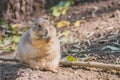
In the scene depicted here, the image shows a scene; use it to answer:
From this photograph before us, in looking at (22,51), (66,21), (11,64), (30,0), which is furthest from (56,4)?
(22,51)

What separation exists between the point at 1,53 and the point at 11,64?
817 mm

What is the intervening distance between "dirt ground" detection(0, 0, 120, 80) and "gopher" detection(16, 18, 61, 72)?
94mm

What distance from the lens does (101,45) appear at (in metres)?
6.09

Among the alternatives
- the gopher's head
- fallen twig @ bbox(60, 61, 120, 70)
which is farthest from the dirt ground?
the gopher's head

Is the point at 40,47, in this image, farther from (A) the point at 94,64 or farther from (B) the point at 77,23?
(B) the point at 77,23

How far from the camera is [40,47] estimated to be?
4688 millimetres

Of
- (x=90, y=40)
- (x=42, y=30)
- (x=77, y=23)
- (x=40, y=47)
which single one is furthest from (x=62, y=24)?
(x=42, y=30)

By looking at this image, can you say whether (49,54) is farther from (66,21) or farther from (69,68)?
(66,21)

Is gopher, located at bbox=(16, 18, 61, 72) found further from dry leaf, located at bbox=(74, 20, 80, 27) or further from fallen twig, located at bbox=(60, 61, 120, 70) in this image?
dry leaf, located at bbox=(74, 20, 80, 27)

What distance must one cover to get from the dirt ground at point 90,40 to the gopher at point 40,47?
0.09 metres

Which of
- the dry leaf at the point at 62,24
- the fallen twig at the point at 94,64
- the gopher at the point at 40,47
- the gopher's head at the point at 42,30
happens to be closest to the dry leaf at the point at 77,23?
the dry leaf at the point at 62,24

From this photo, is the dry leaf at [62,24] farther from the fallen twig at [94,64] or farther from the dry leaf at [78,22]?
the fallen twig at [94,64]

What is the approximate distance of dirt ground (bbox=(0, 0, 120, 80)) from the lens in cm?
501

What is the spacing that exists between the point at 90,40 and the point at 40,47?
1963 mm
